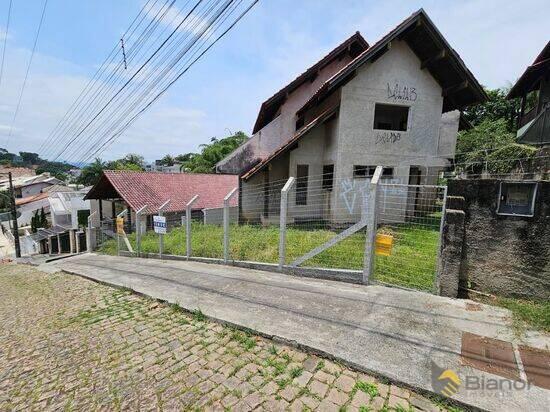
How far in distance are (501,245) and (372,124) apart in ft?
26.7

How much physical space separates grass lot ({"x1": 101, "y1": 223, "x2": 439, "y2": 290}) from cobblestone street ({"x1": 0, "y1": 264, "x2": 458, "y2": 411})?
257 centimetres

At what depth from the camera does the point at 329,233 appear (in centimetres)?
796

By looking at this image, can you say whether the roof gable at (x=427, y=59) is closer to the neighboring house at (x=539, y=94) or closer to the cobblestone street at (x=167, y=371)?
the neighboring house at (x=539, y=94)

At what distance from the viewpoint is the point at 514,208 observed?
3.80 metres

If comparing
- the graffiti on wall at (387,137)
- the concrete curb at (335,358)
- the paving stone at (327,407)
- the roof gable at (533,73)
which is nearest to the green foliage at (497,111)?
the roof gable at (533,73)

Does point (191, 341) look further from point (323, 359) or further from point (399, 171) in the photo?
point (399, 171)

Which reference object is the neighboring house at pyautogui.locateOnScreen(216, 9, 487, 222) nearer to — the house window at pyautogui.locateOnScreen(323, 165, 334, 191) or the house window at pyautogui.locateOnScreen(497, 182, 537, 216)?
the house window at pyautogui.locateOnScreen(323, 165, 334, 191)

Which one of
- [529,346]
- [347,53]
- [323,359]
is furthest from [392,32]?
[323,359]

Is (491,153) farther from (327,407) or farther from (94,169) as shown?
(94,169)

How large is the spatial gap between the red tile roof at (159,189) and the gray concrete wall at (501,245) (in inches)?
524

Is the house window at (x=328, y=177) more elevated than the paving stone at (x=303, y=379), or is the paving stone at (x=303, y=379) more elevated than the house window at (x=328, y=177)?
the house window at (x=328, y=177)

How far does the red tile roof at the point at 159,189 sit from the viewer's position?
59.0 feet

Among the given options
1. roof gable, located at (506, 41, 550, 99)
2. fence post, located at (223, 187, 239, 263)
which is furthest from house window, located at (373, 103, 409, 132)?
fence post, located at (223, 187, 239, 263)

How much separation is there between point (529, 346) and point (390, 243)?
2.05 m
